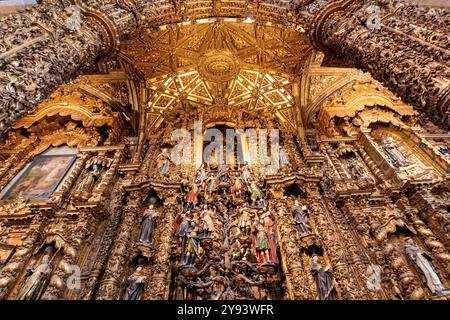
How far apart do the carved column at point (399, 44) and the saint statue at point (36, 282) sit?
678 cm

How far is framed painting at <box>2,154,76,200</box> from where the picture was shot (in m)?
7.71

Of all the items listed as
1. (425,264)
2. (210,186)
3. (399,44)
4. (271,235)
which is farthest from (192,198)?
(399,44)

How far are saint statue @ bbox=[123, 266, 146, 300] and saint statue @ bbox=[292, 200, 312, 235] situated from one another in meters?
3.31

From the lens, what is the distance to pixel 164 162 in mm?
8844

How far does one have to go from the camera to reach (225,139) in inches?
416

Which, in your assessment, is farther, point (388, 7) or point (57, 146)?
point (57, 146)

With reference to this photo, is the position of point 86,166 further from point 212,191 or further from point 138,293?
point 138,293

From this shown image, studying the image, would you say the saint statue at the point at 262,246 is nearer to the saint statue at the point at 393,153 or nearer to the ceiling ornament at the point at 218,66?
the saint statue at the point at 393,153

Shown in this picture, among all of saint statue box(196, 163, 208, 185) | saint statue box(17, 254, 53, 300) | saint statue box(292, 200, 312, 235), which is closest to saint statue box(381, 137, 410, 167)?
saint statue box(292, 200, 312, 235)

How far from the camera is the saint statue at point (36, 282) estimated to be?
503 centimetres
